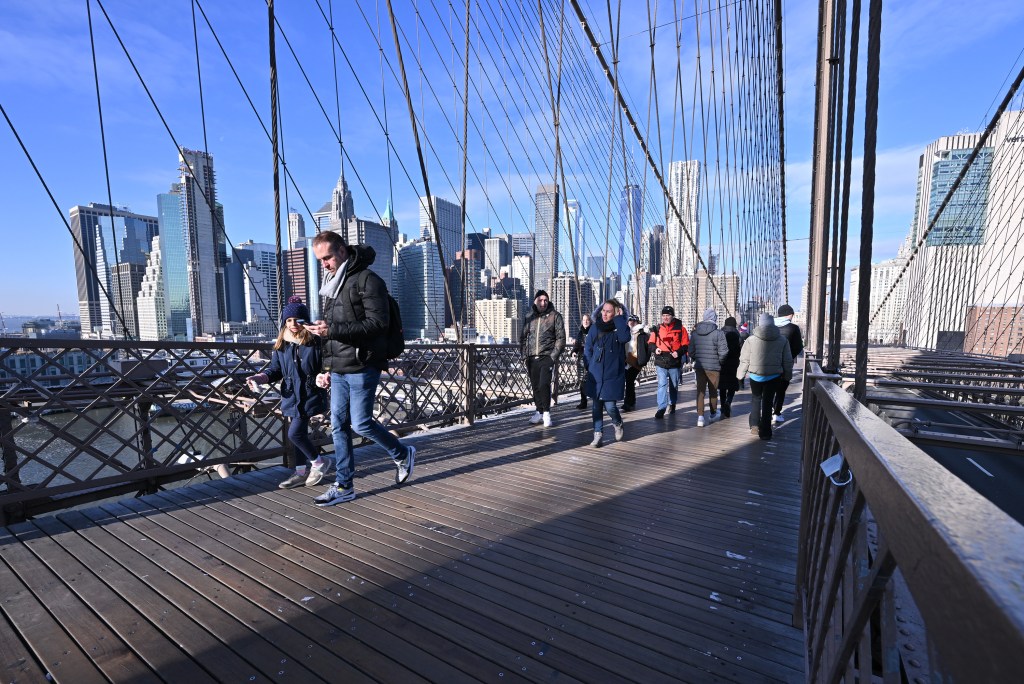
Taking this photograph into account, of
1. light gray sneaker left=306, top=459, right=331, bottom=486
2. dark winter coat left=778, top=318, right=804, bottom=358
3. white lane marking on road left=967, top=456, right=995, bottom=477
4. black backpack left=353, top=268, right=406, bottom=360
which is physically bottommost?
white lane marking on road left=967, top=456, right=995, bottom=477

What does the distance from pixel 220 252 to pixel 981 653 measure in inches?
342

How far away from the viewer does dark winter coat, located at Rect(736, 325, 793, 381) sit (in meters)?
4.47

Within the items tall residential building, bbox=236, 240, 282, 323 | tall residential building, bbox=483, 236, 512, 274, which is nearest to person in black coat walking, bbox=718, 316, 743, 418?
tall residential building, bbox=236, 240, 282, 323

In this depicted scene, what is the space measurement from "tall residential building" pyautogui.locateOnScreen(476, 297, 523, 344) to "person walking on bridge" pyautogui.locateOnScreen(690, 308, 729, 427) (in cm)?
522

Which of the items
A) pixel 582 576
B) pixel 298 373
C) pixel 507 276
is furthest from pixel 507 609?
pixel 507 276

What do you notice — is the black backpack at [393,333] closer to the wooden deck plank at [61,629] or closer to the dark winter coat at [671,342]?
the wooden deck plank at [61,629]

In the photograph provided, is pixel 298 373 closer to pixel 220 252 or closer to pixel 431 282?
pixel 220 252

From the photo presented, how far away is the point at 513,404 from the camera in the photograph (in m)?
6.34

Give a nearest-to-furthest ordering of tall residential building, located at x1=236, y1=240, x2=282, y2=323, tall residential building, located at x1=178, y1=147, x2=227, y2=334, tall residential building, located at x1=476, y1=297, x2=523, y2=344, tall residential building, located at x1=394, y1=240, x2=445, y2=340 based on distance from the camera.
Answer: tall residential building, located at x1=236, y1=240, x2=282, y2=323 → tall residential building, located at x1=178, y1=147, x2=227, y2=334 → tall residential building, located at x1=394, y1=240, x2=445, y2=340 → tall residential building, located at x1=476, y1=297, x2=523, y2=344

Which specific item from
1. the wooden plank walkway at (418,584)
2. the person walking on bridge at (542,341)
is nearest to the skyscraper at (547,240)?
the person walking on bridge at (542,341)

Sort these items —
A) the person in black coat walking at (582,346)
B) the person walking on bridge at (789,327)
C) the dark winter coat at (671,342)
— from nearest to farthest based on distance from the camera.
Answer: the person walking on bridge at (789,327) → the dark winter coat at (671,342) → the person in black coat walking at (582,346)

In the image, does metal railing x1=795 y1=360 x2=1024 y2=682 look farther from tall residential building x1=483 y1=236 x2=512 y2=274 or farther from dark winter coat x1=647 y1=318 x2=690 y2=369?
tall residential building x1=483 y1=236 x2=512 y2=274

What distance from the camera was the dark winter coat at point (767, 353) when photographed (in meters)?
4.47

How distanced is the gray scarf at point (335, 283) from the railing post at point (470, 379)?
8.81ft
